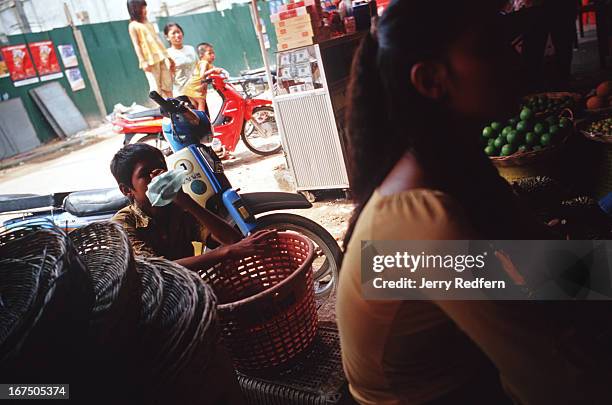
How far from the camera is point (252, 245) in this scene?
7.44 ft

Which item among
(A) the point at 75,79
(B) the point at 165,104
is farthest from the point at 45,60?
(B) the point at 165,104

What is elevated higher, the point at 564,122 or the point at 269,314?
the point at 564,122

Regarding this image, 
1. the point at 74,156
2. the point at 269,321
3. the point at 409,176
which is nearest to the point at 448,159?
the point at 409,176

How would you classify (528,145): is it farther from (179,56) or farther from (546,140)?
(179,56)

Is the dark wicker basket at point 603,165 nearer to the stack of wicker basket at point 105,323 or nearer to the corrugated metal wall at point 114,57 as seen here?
the stack of wicker basket at point 105,323

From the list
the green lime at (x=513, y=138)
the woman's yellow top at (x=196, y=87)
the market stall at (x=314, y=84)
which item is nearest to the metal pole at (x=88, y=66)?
the woman's yellow top at (x=196, y=87)

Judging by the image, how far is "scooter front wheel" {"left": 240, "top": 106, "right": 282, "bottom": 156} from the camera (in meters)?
6.82

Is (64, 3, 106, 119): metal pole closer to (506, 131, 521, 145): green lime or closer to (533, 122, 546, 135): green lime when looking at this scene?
(506, 131, 521, 145): green lime

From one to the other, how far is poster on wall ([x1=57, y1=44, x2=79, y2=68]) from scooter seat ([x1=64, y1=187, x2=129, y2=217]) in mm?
11814

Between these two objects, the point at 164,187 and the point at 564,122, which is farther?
the point at 564,122

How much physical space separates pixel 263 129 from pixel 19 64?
8.97 m

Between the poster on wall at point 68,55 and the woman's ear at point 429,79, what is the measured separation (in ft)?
47.6

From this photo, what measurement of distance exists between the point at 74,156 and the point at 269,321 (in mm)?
9864

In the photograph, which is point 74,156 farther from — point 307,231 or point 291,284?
point 291,284
